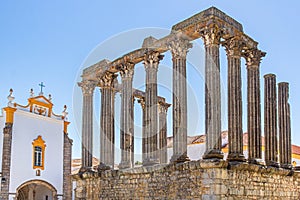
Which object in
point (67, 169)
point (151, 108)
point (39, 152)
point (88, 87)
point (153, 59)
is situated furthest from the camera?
point (67, 169)

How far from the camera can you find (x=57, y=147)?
28.4 m

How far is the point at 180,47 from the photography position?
50.6 ft

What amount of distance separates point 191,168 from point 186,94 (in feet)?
8.96

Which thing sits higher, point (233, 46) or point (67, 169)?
point (233, 46)

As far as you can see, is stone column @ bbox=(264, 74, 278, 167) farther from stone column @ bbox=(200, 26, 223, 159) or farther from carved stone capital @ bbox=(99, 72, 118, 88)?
carved stone capital @ bbox=(99, 72, 118, 88)

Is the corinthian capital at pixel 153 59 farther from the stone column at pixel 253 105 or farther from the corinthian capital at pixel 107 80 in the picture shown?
the stone column at pixel 253 105

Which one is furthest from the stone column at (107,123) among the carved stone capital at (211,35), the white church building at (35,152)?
the white church building at (35,152)

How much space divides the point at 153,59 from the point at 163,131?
4725mm

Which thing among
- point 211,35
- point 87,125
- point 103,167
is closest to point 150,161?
point 103,167

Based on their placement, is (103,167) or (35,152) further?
(35,152)

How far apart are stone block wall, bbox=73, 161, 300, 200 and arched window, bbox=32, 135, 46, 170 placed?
9674 millimetres

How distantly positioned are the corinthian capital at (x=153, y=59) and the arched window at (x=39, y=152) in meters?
12.6

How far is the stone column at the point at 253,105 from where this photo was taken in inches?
606

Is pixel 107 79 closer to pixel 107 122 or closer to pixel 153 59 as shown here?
pixel 107 122
